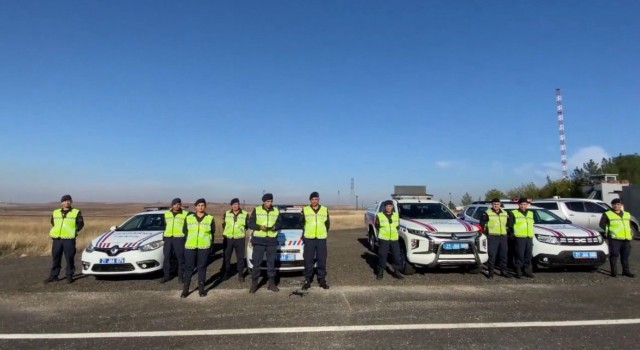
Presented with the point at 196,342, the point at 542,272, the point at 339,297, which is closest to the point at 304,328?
the point at 196,342

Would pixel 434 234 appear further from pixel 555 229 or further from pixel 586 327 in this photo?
pixel 586 327

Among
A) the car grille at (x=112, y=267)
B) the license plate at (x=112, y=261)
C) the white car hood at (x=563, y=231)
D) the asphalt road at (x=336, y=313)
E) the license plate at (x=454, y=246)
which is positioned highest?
the white car hood at (x=563, y=231)

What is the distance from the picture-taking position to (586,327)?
5.55m

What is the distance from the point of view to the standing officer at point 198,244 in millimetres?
7621

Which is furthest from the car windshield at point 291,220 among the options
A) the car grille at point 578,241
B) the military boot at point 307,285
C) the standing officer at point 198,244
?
the car grille at point 578,241

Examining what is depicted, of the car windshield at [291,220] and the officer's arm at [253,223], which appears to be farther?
the car windshield at [291,220]

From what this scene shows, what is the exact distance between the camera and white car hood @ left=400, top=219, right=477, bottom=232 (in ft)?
29.7

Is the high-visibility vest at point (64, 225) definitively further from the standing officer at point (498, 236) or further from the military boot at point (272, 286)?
the standing officer at point (498, 236)

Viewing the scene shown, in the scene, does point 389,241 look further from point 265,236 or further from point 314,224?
point 265,236

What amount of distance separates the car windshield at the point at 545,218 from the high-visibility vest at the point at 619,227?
49.1 inches

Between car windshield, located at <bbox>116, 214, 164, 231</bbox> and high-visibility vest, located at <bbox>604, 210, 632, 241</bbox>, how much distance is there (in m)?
10.2

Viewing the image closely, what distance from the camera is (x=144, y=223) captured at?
412 inches

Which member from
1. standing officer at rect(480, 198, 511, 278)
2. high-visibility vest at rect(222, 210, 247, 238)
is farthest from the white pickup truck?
high-visibility vest at rect(222, 210, 247, 238)

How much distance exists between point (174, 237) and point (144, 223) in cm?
238
